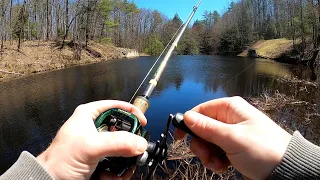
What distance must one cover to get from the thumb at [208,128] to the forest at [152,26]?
34465 mm

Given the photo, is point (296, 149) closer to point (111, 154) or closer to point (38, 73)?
point (111, 154)

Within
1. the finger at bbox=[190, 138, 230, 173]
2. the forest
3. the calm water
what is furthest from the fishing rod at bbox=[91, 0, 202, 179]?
the forest

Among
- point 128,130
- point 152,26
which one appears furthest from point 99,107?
point 152,26

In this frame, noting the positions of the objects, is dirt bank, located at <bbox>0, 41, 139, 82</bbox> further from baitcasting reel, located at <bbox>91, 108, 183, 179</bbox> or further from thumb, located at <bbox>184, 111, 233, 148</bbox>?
thumb, located at <bbox>184, 111, 233, 148</bbox>

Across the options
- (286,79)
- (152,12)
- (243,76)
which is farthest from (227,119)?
(152,12)

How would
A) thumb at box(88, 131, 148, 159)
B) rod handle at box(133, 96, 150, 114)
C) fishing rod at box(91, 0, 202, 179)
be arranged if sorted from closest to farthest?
thumb at box(88, 131, 148, 159) < fishing rod at box(91, 0, 202, 179) < rod handle at box(133, 96, 150, 114)

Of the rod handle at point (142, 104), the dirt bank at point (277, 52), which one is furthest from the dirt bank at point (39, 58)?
the dirt bank at point (277, 52)

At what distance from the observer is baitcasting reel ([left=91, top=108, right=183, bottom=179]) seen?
4.17ft

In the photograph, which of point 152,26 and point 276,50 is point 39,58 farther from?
point 152,26

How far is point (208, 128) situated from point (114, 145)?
45 centimetres

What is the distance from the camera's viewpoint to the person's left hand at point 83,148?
3.86ft

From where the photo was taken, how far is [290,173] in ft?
3.53

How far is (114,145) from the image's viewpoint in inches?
45.8

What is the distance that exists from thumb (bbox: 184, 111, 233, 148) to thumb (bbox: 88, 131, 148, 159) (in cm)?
29
